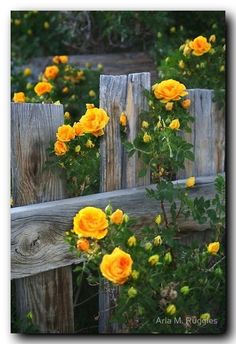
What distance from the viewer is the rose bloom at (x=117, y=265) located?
175cm

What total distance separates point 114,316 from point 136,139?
A: 0.53 m

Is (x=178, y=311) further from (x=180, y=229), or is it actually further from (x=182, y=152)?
(x=182, y=152)

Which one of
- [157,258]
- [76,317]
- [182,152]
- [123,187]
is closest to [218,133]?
[182,152]

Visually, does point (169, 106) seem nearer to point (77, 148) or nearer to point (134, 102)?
point (134, 102)

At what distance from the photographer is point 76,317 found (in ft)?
6.88

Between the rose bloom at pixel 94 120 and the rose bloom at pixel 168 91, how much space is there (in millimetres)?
184

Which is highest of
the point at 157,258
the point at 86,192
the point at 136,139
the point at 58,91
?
the point at 58,91

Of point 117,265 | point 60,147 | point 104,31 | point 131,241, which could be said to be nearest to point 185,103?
point 60,147

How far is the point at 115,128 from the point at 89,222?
0.39m

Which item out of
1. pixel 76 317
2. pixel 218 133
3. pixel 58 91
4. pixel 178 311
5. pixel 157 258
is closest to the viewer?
pixel 157 258

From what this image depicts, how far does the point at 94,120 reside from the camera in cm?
200

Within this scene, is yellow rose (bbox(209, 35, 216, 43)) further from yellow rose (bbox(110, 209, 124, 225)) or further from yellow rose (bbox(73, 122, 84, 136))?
yellow rose (bbox(110, 209, 124, 225))

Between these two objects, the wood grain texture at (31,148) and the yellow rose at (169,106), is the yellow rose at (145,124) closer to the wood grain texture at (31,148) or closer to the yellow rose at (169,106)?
the yellow rose at (169,106)

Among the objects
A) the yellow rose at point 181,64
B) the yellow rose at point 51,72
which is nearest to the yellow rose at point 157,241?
the yellow rose at point 181,64
